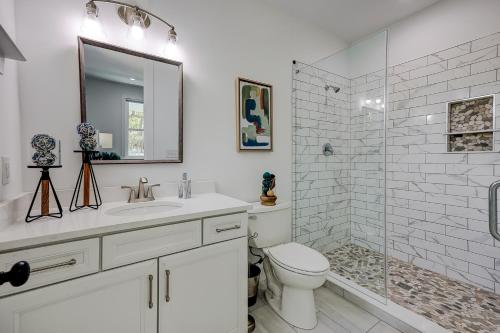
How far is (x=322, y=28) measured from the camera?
2553mm

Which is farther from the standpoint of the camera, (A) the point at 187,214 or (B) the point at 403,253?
(B) the point at 403,253

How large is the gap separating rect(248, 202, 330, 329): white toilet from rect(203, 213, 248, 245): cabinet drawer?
0.36m

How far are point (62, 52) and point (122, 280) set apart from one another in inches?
51.4

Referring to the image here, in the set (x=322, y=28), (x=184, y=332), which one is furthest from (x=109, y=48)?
(x=322, y=28)

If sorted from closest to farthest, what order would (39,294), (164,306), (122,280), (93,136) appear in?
(39,294) → (122,280) → (164,306) → (93,136)

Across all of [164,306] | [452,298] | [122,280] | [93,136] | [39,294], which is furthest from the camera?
[452,298]

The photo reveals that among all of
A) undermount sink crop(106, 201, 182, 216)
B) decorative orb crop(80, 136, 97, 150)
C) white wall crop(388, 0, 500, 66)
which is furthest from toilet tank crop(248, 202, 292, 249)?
A: white wall crop(388, 0, 500, 66)

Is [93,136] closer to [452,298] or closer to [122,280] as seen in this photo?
[122,280]

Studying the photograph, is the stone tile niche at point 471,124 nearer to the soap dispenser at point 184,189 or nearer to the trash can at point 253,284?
the trash can at point 253,284

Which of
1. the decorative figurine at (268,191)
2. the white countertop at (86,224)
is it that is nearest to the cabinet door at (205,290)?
the white countertop at (86,224)

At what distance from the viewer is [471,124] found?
6.48 ft

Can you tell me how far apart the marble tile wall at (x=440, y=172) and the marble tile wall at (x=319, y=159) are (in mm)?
535

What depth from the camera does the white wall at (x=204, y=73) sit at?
4.16 ft

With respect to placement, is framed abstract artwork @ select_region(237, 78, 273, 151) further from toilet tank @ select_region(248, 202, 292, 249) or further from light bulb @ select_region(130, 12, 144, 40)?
light bulb @ select_region(130, 12, 144, 40)
